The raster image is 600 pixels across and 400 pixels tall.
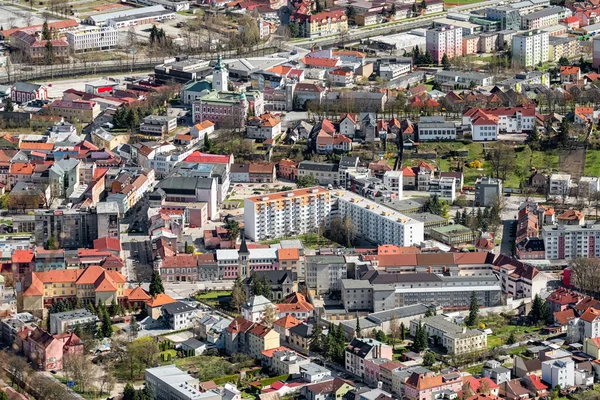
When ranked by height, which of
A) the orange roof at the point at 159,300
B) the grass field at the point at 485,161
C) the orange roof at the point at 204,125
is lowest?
the orange roof at the point at 159,300

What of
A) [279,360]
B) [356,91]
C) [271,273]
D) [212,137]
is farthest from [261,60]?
[279,360]

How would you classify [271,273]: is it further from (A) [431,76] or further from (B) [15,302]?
(A) [431,76]

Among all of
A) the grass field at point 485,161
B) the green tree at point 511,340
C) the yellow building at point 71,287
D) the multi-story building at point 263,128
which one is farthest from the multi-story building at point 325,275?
the multi-story building at point 263,128

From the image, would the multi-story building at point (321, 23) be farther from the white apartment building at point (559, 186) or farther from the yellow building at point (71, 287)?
the yellow building at point (71, 287)

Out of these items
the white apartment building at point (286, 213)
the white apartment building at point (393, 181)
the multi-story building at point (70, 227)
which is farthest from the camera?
the white apartment building at point (393, 181)

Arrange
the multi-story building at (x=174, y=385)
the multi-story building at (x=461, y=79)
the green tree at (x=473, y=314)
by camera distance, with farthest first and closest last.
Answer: the multi-story building at (x=461, y=79) → the green tree at (x=473, y=314) → the multi-story building at (x=174, y=385)

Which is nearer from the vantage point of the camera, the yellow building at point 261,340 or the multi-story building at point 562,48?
the yellow building at point 261,340

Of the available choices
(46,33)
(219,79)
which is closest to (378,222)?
(219,79)
